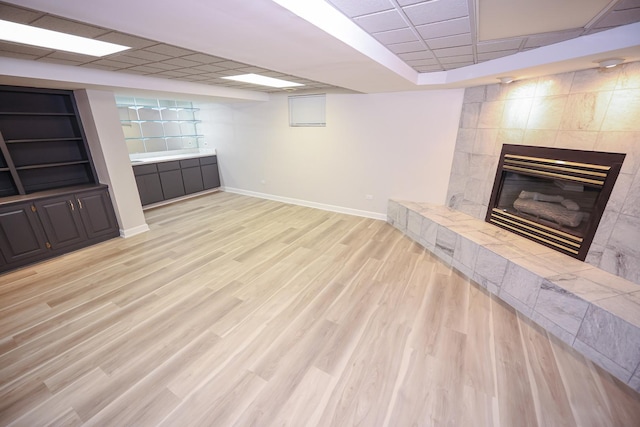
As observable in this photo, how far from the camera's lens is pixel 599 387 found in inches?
67.4

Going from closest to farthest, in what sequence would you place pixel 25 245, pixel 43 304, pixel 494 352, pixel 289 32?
pixel 289 32, pixel 494 352, pixel 43 304, pixel 25 245

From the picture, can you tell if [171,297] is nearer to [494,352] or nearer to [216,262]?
[216,262]

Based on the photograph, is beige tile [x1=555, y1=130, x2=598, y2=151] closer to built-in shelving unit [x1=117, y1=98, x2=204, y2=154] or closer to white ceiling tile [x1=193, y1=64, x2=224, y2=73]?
white ceiling tile [x1=193, y1=64, x2=224, y2=73]

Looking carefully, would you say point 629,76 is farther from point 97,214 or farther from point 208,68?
point 97,214

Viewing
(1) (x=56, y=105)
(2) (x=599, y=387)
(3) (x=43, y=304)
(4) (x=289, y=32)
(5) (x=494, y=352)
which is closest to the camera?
(4) (x=289, y=32)

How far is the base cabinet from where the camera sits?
300 centimetres

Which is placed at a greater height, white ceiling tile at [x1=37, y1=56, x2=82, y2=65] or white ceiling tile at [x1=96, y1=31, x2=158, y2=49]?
white ceiling tile at [x1=96, y1=31, x2=158, y2=49]

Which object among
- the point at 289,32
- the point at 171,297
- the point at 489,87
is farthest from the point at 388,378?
the point at 489,87

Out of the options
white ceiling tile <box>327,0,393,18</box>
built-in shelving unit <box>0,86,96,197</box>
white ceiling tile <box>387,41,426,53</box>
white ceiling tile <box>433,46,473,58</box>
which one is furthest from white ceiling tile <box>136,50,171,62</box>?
white ceiling tile <box>433,46,473,58</box>

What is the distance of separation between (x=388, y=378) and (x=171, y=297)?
7.32 ft

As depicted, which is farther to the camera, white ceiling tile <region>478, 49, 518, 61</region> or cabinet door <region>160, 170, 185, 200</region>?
cabinet door <region>160, 170, 185, 200</region>

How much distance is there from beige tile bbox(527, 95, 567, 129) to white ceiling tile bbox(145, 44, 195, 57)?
363 cm

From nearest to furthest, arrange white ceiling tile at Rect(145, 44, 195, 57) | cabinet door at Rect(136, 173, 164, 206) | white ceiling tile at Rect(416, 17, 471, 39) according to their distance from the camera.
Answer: white ceiling tile at Rect(416, 17, 471, 39) → white ceiling tile at Rect(145, 44, 195, 57) → cabinet door at Rect(136, 173, 164, 206)

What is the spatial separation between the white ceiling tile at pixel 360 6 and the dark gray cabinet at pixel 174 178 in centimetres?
510
